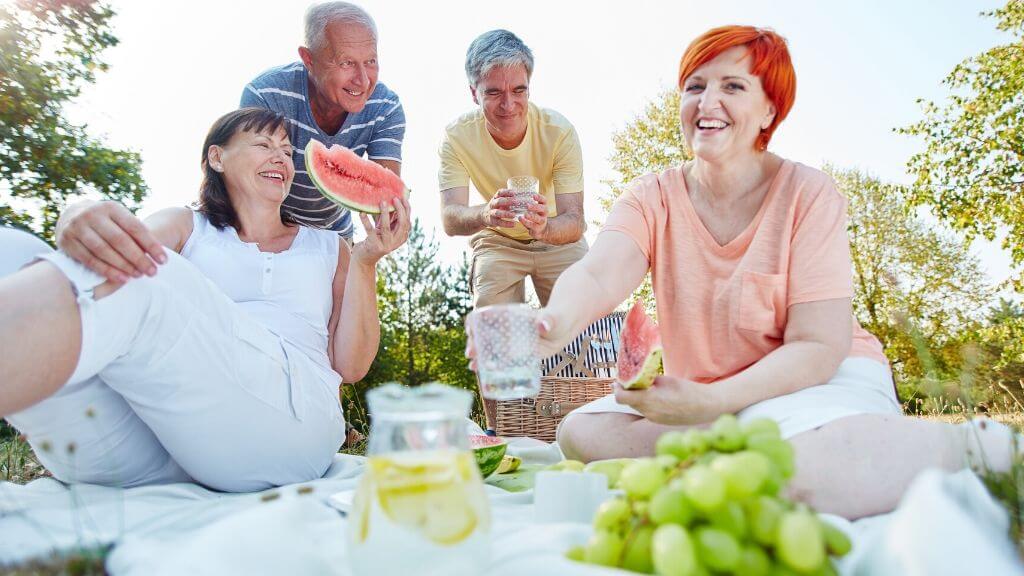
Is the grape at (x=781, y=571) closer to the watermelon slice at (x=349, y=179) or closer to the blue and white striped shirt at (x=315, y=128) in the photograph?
Result: the watermelon slice at (x=349, y=179)

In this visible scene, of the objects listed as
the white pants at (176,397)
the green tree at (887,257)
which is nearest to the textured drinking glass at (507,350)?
the white pants at (176,397)

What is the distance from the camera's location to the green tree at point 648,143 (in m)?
20.2

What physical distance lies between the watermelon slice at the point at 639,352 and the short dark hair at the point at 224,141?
1.83 m

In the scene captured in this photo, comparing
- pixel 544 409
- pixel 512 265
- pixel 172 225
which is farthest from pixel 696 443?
pixel 544 409

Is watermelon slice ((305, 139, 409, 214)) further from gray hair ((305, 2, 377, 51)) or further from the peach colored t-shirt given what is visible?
the peach colored t-shirt

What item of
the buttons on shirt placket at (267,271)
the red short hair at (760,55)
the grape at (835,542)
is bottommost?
the grape at (835,542)

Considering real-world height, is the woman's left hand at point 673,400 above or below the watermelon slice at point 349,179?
below

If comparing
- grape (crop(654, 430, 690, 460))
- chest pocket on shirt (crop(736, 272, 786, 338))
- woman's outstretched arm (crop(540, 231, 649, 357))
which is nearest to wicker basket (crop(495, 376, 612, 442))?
woman's outstretched arm (crop(540, 231, 649, 357))

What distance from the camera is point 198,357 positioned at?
231cm

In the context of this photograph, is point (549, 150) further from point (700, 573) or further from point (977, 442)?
point (700, 573)

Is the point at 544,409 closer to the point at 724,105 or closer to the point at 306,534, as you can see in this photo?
the point at 724,105

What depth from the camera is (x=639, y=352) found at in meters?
2.05

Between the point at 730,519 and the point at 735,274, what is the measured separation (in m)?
1.67

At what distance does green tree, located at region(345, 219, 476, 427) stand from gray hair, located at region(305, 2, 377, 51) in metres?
15.5
